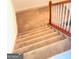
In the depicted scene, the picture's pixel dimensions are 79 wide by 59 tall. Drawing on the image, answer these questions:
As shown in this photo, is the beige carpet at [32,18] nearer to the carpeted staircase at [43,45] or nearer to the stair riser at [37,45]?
the carpeted staircase at [43,45]

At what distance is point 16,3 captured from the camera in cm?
728

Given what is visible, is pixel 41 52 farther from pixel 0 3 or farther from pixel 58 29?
pixel 58 29

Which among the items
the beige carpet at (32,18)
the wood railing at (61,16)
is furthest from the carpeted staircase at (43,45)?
the beige carpet at (32,18)

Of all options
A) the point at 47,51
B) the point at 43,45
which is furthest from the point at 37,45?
the point at 47,51

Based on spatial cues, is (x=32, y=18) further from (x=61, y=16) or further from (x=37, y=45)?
(x=37, y=45)

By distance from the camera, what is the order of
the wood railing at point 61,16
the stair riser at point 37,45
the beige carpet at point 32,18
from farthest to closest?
1. the beige carpet at point 32,18
2. the wood railing at point 61,16
3. the stair riser at point 37,45

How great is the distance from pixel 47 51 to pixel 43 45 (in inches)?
20.9

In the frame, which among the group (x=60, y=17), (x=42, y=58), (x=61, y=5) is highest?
(x=61, y=5)

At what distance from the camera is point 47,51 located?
142 inches

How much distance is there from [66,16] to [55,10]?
645mm

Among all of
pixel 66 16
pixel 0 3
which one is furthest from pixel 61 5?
pixel 0 3

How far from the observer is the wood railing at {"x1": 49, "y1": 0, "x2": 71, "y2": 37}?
16.5ft

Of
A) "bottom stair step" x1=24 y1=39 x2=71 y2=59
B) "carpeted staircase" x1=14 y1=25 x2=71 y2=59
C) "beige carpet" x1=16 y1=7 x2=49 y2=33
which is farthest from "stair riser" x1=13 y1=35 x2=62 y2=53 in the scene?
"beige carpet" x1=16 y1=7 x2=49 y2=33

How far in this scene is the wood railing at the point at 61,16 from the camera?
5.02 metres
